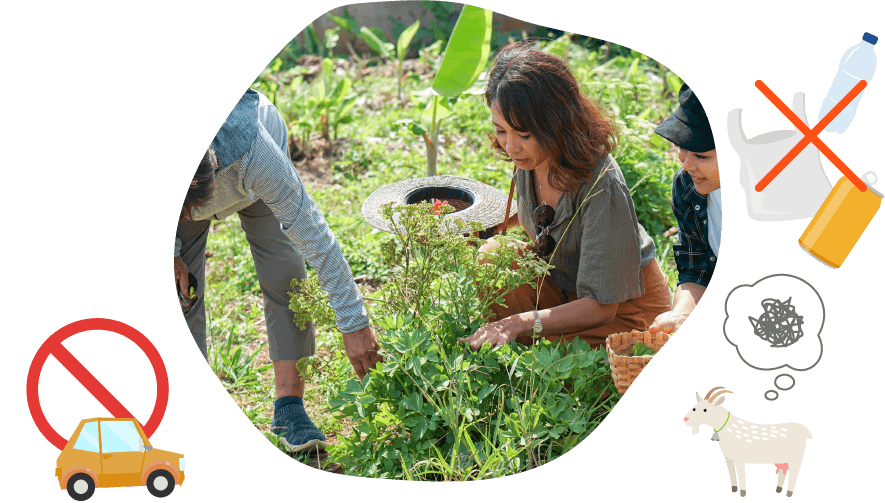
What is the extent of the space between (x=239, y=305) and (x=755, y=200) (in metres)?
1.96

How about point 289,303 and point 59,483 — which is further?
point 289,303

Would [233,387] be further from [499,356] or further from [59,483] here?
[499,356]

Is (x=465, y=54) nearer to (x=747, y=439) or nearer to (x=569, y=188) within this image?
(x=569, y=188)

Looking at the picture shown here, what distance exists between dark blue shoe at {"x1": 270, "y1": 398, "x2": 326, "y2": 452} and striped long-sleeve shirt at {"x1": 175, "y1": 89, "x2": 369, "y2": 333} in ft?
1.24

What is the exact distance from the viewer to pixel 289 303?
279 cm

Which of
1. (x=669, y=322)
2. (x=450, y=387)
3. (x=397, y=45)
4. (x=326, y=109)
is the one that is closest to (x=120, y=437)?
(x=450, y=387)

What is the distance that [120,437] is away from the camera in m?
2.32

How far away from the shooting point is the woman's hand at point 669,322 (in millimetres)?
2729

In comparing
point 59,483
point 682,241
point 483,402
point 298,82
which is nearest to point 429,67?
point 298,82

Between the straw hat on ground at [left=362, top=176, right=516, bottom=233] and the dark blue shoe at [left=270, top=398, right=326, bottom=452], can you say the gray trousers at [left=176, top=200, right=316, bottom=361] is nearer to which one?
the dark blue shoe at [left=270, top=398, right=326, bottom=452]

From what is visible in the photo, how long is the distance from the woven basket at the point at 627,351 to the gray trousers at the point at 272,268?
3.18 ft

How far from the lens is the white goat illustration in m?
2.31

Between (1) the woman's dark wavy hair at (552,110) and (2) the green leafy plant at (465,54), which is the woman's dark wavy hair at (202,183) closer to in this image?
(1) the woman's dark wavy hair at (552,110)

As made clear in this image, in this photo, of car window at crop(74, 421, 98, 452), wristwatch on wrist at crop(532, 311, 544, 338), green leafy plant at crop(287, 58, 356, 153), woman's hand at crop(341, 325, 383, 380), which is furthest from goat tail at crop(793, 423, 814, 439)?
green leafy plant at crop(287, 58, 356, 153)
